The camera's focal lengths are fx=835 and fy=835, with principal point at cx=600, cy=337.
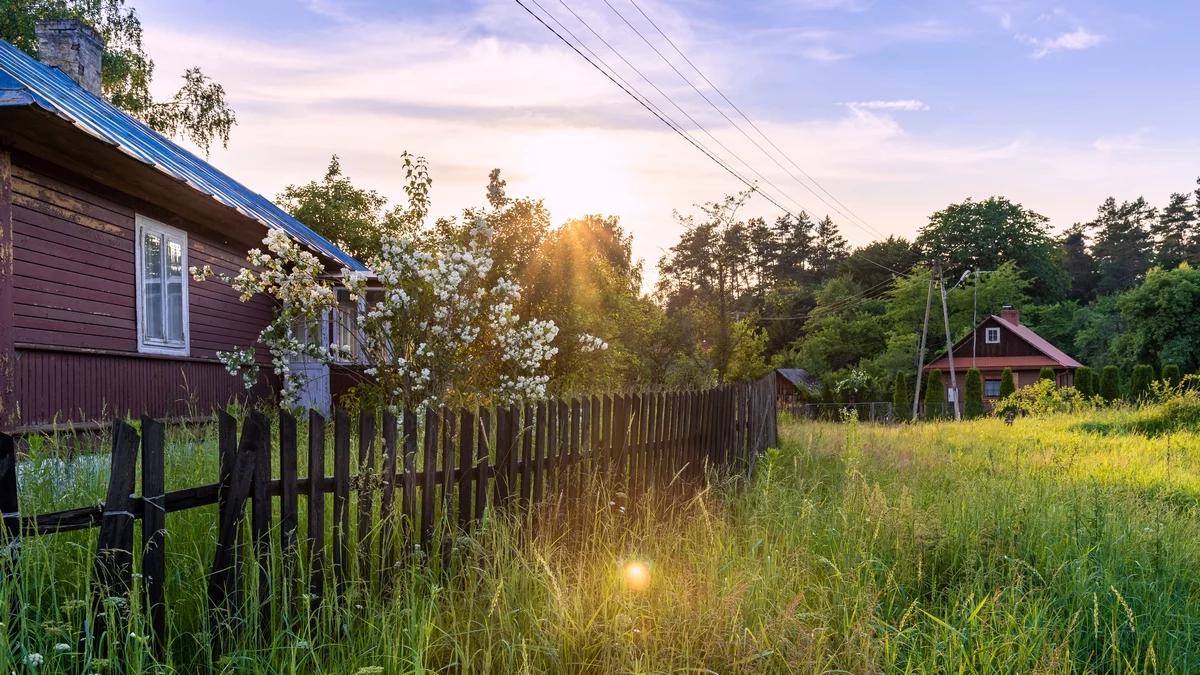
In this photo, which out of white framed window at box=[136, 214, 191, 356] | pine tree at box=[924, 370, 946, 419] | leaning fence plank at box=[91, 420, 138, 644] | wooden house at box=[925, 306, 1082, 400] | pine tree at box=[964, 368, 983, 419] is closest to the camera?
leaning fence plank at box=[91, 420, 138, 644]

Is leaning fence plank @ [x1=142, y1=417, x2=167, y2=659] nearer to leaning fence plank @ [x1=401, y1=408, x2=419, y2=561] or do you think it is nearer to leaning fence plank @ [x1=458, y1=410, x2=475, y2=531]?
leaning fence plank @ [x1=401, y1=408, x2=419, y2=561]

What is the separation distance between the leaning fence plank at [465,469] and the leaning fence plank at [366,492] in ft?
1.93

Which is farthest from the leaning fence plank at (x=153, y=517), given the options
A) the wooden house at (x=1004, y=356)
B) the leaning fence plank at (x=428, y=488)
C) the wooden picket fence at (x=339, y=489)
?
the wooden house at (x=1004, y=356)

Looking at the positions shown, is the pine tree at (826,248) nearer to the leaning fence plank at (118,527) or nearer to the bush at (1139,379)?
the bush at (1139,379)

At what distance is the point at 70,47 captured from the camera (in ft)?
40.9

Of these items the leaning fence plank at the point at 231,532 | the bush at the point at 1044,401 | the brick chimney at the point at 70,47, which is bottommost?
the bush at the point at 1044,401

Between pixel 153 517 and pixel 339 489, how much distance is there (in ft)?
2.52

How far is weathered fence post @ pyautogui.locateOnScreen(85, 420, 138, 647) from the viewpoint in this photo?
2.84 metres

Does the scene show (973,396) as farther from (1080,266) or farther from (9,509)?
(1080,266)

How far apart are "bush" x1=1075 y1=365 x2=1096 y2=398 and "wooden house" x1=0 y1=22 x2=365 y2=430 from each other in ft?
120

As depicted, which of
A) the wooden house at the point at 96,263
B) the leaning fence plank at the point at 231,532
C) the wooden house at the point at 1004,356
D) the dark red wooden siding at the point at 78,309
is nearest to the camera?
the leaning fence plank at the point at 231,532

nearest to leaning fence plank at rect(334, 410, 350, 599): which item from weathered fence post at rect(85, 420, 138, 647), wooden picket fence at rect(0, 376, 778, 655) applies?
wooden picket fence at rect(0, 376, 778, 655)

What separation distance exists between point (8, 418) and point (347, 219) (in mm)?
25903

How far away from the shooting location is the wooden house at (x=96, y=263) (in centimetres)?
747
